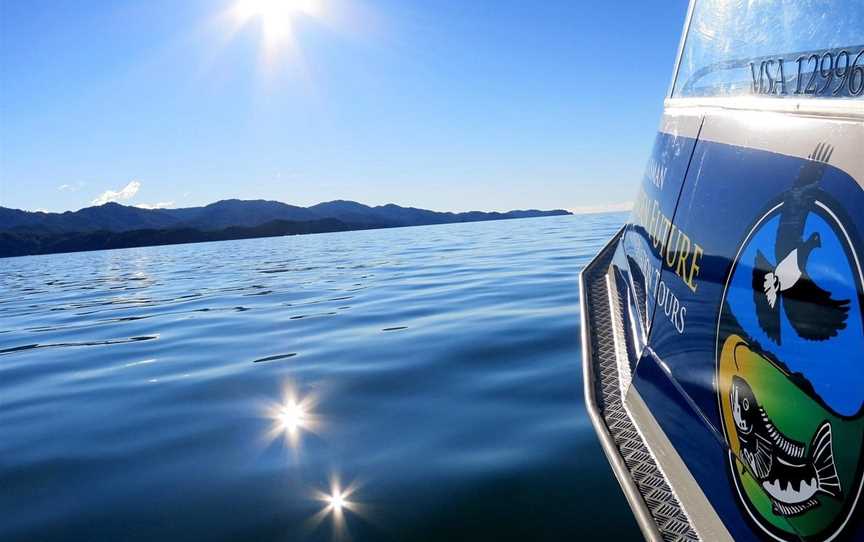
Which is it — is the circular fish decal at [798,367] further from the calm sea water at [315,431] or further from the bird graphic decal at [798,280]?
the calm sea water at [315,431]

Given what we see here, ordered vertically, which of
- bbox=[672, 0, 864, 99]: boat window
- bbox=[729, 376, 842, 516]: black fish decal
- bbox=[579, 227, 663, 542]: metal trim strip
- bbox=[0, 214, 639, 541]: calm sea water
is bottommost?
bbox=[0, 214, 639, 541]: calm sea water

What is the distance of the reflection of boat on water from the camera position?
1019 millimetres

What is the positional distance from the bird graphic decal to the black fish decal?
0.61 ft

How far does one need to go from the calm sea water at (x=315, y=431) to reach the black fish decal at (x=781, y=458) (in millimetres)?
930

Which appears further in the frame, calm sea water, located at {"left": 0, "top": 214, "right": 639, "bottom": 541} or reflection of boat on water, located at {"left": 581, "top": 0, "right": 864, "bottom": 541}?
calm sea water, located at {"left": 0, "top": 214, "right": 639, "bottom": 541}

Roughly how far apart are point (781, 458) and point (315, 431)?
8.67ft

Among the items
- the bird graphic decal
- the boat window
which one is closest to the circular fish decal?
the bird graphic decal

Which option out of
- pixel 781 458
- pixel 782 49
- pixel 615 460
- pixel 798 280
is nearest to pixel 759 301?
pixel 798 280

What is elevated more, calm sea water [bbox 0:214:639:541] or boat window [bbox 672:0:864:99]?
boat window [bbox 672:0:864:99]

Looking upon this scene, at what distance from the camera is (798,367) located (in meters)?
1.10

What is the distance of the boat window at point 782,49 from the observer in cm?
123

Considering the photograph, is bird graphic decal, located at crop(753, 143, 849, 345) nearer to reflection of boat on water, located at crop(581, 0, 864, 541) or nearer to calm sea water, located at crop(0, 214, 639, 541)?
reflection of boat on water, located at crop(581, 0, 864, 541)

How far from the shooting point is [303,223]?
110625mm

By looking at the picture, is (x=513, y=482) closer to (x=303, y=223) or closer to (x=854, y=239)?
(x=854, y=239)
